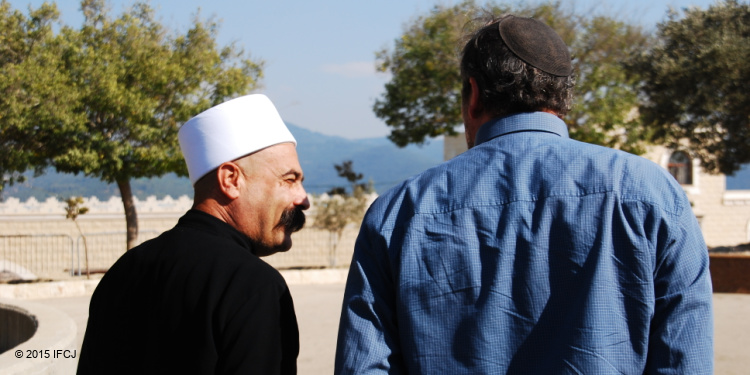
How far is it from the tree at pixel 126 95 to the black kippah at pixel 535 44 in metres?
16.6

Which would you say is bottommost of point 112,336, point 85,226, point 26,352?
point 85,226

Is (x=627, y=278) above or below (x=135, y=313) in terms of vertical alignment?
above

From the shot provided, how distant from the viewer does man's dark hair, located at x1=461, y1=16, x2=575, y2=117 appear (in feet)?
5.83

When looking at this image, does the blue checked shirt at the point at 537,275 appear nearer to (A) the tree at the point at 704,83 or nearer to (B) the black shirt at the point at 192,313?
(B) the black shirt at the point at 192,313

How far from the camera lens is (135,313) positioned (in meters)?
2.14

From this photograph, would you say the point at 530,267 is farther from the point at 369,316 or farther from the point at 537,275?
the point at 369,316

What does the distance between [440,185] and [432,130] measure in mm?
23990

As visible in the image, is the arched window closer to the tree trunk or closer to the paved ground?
the paved ground

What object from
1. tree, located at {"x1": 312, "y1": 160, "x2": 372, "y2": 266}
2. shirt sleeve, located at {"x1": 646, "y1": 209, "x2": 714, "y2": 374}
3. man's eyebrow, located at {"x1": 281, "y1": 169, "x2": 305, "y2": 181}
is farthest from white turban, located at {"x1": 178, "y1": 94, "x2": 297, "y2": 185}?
tree, located at {"x1": 312, "y1": 160, "x2": 372, "y2": 266}

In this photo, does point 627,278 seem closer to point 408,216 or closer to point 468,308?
point 468,308

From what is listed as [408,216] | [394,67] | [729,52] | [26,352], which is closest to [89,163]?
[394,67]

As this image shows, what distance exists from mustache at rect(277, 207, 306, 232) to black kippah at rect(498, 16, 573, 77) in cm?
97

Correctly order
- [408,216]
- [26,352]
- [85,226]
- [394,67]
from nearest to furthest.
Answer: [408,216]
[26,352]
[394,67]
[85,226]

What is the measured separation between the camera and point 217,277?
2043mm
